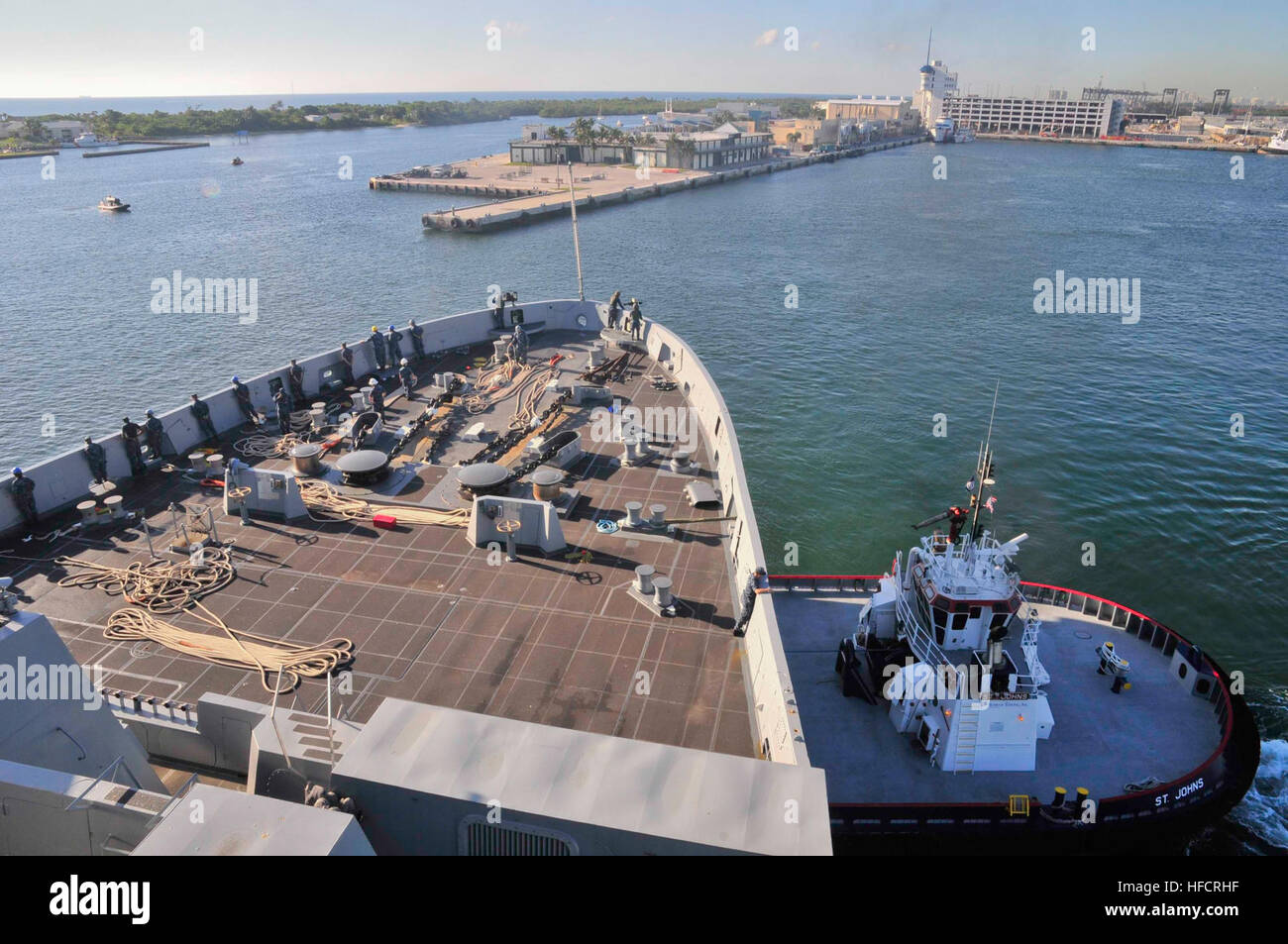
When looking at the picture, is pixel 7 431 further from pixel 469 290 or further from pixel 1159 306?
pixel 1159 306

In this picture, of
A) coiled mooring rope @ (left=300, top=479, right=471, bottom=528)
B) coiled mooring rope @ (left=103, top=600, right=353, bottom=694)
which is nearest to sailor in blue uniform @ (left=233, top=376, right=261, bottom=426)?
coiled mooring rope @ (left=300, top=479, right=471, bottom=528)

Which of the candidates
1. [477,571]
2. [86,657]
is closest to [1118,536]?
[477,571]

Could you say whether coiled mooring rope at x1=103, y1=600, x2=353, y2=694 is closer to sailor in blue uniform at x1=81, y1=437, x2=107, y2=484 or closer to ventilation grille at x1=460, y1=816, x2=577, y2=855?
sailor in blue uniform at x1=81, y1=437, x2=107, y2=484

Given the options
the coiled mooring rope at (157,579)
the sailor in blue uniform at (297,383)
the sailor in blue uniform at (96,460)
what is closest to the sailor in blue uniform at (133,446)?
the sailor in blue uniform at (96,460)

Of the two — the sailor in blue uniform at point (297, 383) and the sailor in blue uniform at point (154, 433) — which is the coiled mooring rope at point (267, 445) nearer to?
the sailor in blue uniform at point (154, 433)
